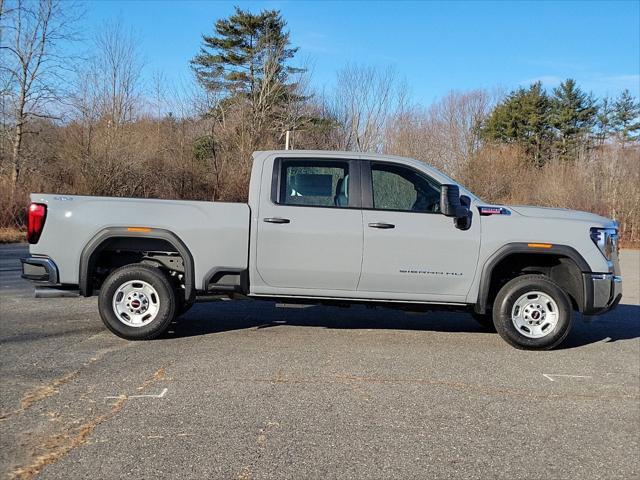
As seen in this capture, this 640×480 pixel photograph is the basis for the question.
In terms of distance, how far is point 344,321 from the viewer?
7496mm

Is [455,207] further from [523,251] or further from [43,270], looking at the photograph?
[43,270]

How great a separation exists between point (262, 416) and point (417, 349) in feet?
8.18

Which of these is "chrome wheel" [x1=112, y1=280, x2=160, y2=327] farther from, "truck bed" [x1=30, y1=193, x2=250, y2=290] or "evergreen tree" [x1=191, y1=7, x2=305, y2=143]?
"evergreen tree" [x1=191, y1=7, x2=305, y2=143]

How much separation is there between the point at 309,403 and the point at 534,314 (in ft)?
9.99

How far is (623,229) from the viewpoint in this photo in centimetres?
2664

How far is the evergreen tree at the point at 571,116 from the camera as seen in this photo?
153ft

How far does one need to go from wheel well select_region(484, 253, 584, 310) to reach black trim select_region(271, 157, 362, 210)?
172cm

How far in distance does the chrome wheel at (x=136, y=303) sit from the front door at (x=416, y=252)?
229cm

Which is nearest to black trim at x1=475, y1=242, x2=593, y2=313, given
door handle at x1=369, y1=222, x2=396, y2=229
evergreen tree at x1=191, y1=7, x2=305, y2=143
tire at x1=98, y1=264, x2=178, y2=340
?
door handle at x1=369, y1=222, x2=396, y2=229

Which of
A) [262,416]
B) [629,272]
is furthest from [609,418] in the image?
[629,272]

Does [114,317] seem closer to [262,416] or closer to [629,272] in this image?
[262,416]

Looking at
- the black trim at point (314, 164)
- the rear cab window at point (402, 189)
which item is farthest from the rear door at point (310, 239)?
the rear cab window at point (402, 189)

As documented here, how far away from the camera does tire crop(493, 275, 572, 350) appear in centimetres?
616

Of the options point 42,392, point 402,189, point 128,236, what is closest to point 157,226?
point 128,236
